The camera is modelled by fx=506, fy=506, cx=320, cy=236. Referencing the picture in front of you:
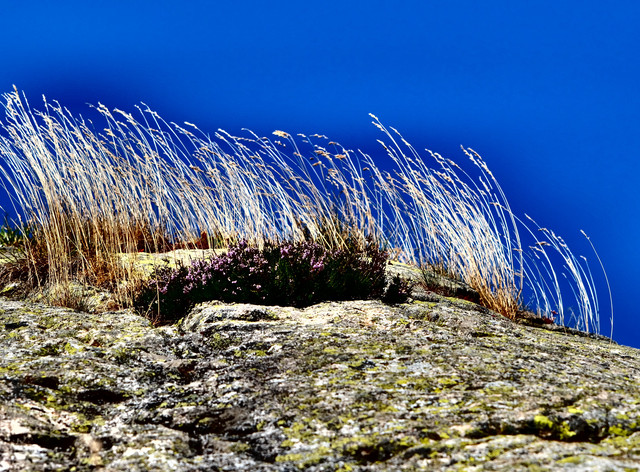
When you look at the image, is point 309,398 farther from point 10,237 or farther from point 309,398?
point 10,237

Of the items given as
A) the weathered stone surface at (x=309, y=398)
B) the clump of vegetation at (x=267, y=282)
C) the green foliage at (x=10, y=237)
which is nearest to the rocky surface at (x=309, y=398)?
the weathered stone surface at (x=309, y=398)

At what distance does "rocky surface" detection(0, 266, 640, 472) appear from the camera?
1.56 metres

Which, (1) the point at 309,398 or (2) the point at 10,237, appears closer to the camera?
(1) the point at 309,398

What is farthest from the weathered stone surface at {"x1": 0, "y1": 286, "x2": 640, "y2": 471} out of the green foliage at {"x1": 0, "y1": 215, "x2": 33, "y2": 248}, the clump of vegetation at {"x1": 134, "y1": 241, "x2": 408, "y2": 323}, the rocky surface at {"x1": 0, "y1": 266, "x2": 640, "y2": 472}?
the green foliage at {"x1": 0, "y1": 215, "x2": 33, "y2": 248}

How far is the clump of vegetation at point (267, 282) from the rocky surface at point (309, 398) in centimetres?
65

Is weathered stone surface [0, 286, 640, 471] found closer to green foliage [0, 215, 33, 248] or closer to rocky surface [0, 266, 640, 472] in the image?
rocky surface [0, 266, 640, 472]

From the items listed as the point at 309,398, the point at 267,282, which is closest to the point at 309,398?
the point at 309,398

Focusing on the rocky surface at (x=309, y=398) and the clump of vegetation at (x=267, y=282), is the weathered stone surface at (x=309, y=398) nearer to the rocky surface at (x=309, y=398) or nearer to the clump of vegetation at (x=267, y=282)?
the rocky surface at (x=309, y=398)

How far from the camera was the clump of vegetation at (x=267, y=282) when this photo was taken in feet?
12.6

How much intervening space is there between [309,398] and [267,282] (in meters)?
2.00

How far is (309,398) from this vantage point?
196 centimetres

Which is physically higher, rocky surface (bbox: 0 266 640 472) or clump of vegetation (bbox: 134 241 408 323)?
clump of vegetation (bbox: 134 241 408 323)

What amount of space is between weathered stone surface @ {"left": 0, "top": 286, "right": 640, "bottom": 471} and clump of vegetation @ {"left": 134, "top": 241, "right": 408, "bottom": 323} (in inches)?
25.8

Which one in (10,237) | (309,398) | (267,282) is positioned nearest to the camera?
(309,398)
